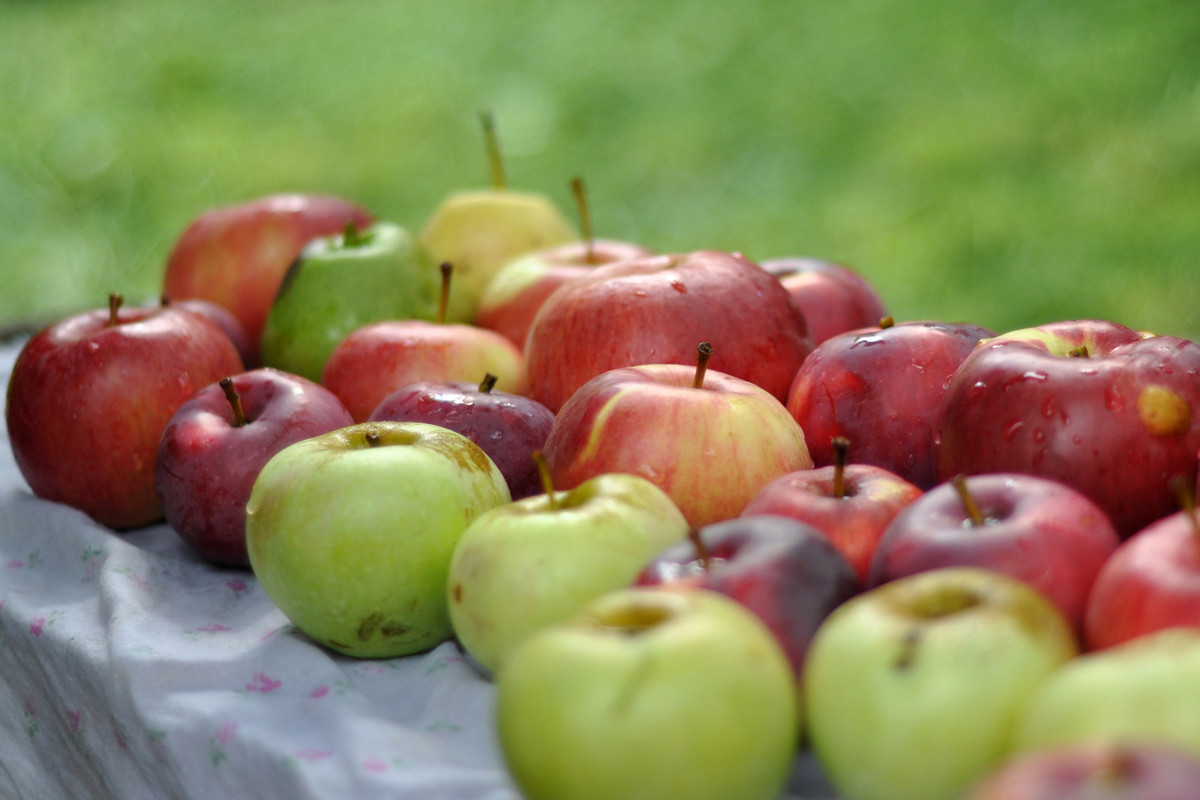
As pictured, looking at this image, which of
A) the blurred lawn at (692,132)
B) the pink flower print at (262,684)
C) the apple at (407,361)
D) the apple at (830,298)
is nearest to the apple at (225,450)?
the apple at (407,361)

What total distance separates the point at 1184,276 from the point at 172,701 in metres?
2.92

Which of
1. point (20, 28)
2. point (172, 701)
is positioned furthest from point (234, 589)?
point (20, 28)

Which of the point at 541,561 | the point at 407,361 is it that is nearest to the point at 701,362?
the point at 541,561

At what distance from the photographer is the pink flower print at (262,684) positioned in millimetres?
979

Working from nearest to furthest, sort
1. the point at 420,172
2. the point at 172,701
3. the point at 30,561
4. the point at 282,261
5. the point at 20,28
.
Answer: the point at 172,701 < the point at 30,561 < the point at 282,261 < the point at 420,172 < the point at 20,28

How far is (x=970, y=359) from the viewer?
39.9 inches

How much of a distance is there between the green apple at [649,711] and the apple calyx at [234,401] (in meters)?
0.62

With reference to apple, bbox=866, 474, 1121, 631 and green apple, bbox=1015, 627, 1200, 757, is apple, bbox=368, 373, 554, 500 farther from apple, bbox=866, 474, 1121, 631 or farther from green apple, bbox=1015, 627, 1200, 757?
green apple, bbox=1015, 627, 1200, 757

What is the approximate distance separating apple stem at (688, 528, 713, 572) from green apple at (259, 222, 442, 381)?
85cm

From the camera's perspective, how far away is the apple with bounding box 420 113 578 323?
1.93m

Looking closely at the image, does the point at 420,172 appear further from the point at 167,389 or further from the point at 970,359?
the point at 970,359

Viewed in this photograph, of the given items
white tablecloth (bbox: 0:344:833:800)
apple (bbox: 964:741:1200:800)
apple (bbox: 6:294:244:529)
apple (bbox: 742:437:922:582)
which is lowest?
white tablecloth (bbox: 0:344:833:800)

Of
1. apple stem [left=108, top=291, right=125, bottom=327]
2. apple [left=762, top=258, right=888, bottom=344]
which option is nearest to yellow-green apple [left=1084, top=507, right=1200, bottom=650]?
apple [left=762, top=258, right=888, bottom=344]

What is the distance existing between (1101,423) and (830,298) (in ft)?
2.09
